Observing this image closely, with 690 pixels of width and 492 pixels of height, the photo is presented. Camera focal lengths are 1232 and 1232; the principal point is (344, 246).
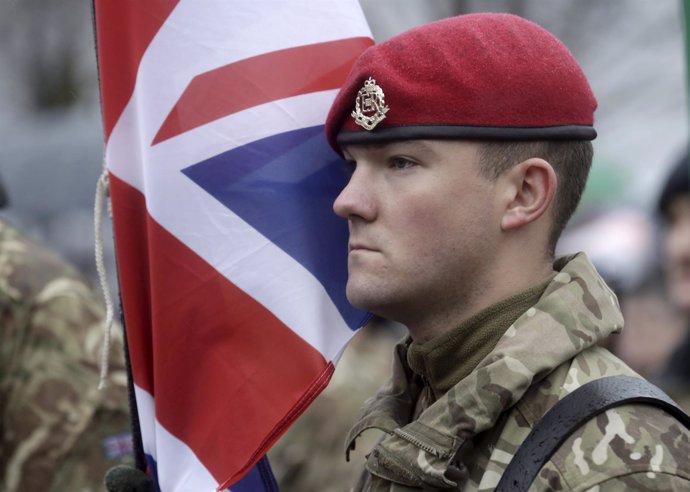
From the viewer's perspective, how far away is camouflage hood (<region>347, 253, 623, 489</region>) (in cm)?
228

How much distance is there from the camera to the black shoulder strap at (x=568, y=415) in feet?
7.23

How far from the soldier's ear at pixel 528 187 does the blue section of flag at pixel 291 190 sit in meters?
0.57

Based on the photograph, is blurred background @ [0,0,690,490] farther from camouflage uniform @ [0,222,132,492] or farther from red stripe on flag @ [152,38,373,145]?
red stripe on flag @ [152,38,373,145]

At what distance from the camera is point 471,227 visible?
248 centimetres

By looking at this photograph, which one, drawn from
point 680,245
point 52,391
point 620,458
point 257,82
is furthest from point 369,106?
point 680,245

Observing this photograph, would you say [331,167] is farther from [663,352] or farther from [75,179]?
[75,179]

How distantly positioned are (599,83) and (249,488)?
1000cm

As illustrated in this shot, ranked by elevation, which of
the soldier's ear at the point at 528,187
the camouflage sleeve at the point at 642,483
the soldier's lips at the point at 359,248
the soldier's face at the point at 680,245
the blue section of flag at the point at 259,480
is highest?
the soldier's ear at the point at 528,187

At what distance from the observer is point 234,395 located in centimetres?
280

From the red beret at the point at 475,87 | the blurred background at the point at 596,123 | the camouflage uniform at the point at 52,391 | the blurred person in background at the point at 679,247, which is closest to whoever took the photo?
the red beret at the point at 475,87

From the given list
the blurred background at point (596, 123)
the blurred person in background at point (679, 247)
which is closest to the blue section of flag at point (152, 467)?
the blurred person in background at point (679, 247)

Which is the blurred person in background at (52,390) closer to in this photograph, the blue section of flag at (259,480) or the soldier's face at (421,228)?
the blue section of flag at (259,480)

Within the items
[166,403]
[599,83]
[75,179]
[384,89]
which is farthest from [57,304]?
[599,83]

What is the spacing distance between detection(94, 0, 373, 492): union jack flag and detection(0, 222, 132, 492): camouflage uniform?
34.1 inches
